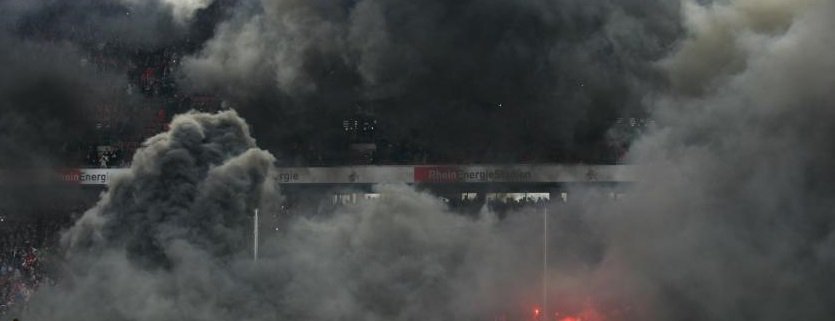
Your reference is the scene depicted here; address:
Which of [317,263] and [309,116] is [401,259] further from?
[309,116]

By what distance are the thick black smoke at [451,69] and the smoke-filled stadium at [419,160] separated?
0.22ft

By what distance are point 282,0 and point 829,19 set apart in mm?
15692

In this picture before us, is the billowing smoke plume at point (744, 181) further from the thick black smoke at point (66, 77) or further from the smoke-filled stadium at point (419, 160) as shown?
the thick black smoke at point (66, 77)

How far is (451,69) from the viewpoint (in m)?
35.8

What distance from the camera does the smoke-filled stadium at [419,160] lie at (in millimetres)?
28484

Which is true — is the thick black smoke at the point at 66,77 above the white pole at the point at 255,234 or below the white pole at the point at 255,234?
above

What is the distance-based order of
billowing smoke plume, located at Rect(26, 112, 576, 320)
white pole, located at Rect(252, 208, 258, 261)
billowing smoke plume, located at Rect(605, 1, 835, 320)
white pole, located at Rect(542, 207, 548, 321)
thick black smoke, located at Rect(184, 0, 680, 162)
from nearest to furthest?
billowing smoke plume, located at Rect(605, 1, 835, 320), billowing smoke plume, located at Rect(26, 112, 576, 320), white pole, located at Rect(542, 207, 548, 321), white pole, located at Rect(252, 208, 258, 261), thick black smoke, located at Rect(184, 0, 680, 162)

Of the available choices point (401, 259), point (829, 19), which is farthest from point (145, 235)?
point (829, 19)

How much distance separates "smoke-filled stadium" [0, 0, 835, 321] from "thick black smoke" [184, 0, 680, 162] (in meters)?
0.07

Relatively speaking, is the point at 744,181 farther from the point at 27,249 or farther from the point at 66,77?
the point at 27,249

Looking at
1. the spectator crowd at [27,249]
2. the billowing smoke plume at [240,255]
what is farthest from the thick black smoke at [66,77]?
the billowing smoke plume at [240,255]

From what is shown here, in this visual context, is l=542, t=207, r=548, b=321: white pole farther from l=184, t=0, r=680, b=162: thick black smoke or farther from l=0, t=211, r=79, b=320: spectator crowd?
l=0, t=211, r=79, b=320: spectator crowd

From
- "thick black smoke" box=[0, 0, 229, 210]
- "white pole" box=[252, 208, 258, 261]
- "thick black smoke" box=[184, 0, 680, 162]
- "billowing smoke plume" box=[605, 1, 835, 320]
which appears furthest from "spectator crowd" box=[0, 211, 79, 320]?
"billowing smoke plume" box=[605, 1, 835, 320]

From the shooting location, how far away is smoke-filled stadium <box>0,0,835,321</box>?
2848cm
